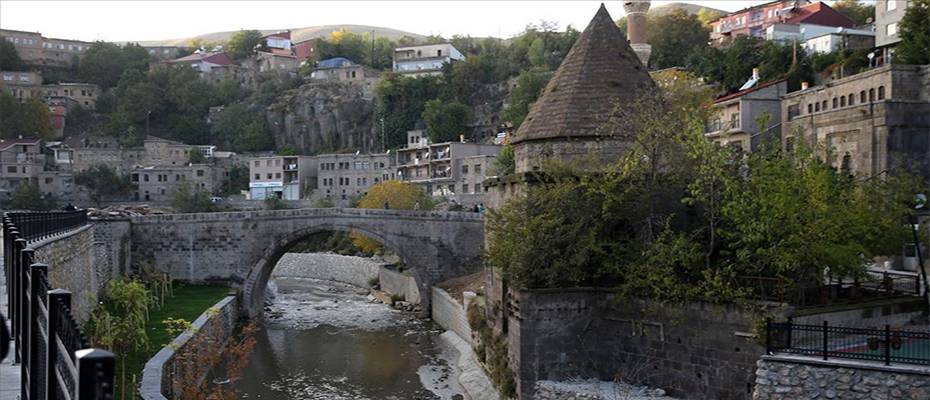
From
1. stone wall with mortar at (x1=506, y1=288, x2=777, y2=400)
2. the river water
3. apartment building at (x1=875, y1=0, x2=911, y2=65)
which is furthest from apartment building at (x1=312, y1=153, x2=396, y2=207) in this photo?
stone wall with mortar at (x1=506, y1=288, x2=777, y2=400)

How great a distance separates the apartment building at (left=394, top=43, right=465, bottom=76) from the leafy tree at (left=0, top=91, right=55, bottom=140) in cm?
3714

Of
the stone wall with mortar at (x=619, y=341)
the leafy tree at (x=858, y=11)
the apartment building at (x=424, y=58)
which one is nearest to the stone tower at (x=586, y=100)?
the stone wall with mortar at (x=619, y=341)

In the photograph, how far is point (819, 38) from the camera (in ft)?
181

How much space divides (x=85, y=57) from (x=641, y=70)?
110m

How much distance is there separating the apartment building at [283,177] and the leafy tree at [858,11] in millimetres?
47095

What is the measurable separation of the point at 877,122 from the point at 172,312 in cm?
2538

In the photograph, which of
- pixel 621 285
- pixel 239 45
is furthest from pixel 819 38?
pixel 239 45

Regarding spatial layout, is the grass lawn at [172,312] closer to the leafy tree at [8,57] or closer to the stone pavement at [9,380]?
the stone pavement at [9,380]

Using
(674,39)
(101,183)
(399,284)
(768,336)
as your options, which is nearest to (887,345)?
(768,336)

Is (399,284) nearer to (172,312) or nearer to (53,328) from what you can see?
(172,312)

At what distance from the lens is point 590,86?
825 inches

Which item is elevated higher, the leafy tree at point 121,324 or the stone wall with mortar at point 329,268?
the leafy tree at point 121,324

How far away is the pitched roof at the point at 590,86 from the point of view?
2059 cm

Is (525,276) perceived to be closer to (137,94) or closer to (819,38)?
(819,38)
